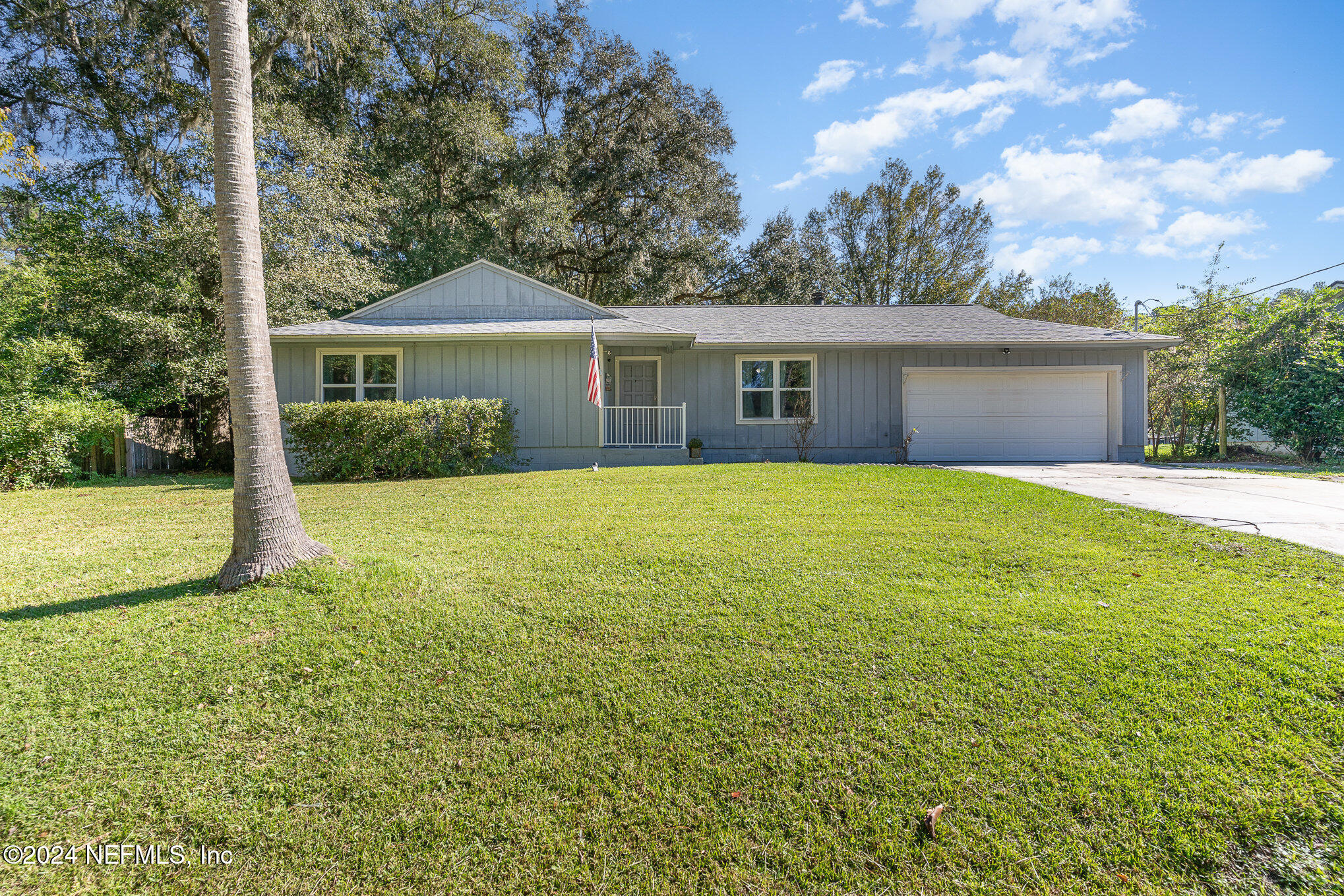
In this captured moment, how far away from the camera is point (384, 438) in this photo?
29.8ft

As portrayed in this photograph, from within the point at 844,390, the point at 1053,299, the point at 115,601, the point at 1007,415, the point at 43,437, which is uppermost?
the point at 1053,299

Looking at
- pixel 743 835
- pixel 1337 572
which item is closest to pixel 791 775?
pixel 743 835

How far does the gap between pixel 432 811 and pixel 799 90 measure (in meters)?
15.4

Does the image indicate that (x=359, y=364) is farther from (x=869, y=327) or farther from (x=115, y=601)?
(x=869, y=327)

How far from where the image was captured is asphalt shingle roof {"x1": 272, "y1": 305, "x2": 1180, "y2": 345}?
10867 millimetres

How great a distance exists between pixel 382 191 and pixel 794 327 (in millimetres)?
12751

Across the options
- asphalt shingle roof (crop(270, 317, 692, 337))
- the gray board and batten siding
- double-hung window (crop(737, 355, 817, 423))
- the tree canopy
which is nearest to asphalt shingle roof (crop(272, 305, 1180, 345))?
asphalt shingle roof (crop(270, 317, 692, 337))

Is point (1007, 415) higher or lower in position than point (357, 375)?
lower

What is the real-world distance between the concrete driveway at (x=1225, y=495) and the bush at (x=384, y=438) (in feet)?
29.8

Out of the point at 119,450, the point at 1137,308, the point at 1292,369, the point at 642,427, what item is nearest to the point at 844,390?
the point at 642,427

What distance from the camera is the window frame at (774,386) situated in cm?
1248

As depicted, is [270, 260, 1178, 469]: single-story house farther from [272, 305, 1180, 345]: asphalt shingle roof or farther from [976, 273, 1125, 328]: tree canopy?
[976, 273, 1125, 328]: tree canopy

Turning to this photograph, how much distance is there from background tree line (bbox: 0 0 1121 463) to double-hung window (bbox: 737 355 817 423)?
322 inches

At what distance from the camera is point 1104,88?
12203mm
